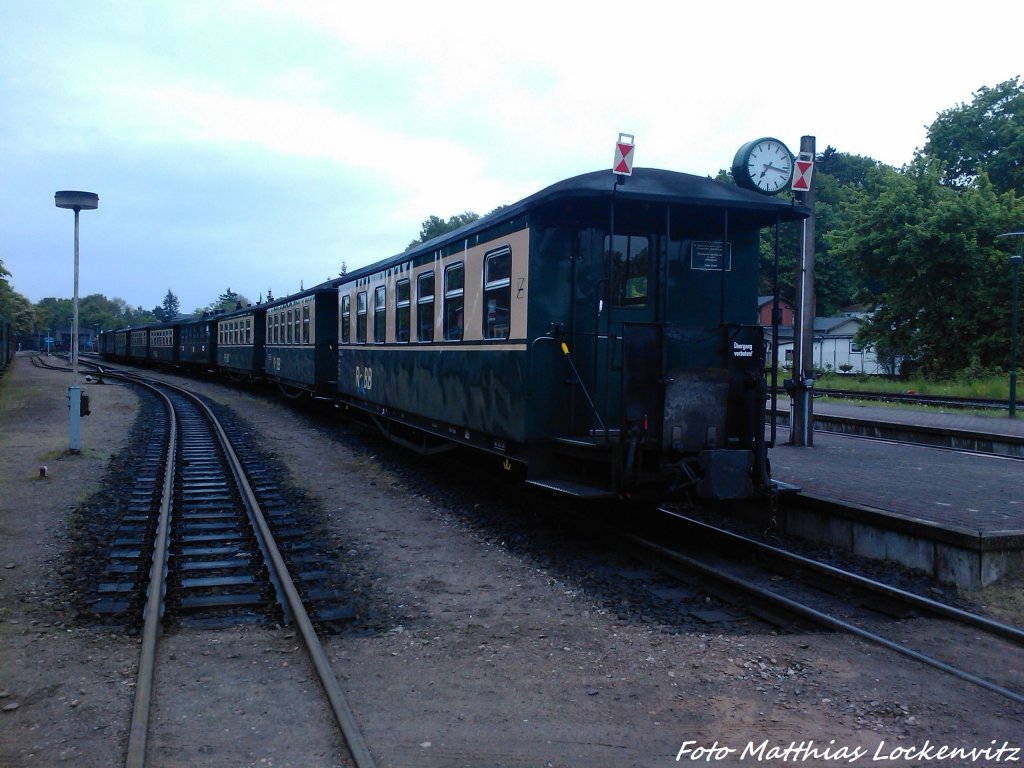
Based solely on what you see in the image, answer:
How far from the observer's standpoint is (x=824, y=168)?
8756 cm

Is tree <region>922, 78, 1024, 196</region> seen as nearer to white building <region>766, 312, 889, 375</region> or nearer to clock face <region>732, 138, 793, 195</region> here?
white building <region>766, 312, 889, 375</region>

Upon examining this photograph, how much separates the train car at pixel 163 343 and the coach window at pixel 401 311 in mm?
36359

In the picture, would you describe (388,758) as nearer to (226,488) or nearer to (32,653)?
(32,653)

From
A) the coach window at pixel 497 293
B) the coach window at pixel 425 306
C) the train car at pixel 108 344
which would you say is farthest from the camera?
the train car at pixel 108 344

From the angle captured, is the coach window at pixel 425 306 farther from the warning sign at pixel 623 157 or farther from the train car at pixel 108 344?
the train car at pixel 108 344

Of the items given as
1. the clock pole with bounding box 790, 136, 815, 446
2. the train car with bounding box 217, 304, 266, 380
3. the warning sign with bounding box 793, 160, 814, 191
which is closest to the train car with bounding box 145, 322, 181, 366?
the train car with bounding box 217, 304, 266, 380

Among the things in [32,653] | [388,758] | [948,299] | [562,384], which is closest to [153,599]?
[32,653]

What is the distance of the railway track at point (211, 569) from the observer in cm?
487

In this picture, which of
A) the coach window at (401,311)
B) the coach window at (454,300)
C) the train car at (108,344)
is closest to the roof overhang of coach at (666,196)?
the coach window at (454,300)

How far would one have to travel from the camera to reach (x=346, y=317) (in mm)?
16312

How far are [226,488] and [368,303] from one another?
435cm

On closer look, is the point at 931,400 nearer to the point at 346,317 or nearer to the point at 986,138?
the point at 346,317

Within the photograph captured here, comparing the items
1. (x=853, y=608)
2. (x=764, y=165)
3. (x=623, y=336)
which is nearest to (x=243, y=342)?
(x=764, y=165)

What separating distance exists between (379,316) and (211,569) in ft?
23.0
